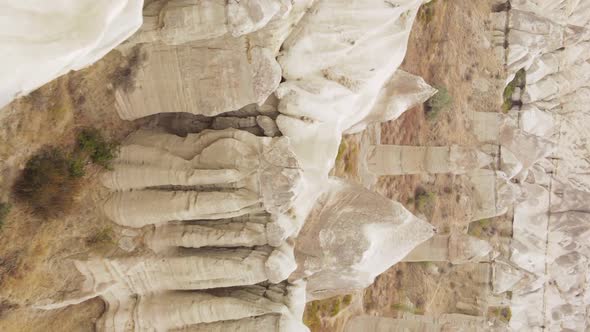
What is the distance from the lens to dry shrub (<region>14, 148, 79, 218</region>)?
505cm

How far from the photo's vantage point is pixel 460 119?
10.7 meters

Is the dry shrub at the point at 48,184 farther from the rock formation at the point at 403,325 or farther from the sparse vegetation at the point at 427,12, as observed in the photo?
the sparse vegetation at the point at 427,12

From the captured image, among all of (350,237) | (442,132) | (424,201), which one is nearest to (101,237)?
(350,237)

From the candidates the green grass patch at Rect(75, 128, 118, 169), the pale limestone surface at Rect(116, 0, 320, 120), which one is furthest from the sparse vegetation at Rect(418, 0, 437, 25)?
the green grass patch at Rect(75, 128, 118, 169)

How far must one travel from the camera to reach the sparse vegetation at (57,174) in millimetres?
5059

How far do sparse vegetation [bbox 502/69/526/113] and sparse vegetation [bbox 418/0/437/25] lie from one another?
105 inches

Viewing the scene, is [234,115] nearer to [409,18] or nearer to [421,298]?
[409,18]

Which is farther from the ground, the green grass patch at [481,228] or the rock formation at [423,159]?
the rock formation at [423,159]

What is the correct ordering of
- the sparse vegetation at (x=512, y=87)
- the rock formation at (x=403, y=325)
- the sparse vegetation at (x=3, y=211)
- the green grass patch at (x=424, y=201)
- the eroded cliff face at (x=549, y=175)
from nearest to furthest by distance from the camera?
the sparse vegetation at (x=3, y=211) → the rock formation at (x=403, y=325) → the green grass patch at (x=424, y=201) → the eroded cliff face at (x=549, y=175) → the sparse vegetation at (x=512, y=87)

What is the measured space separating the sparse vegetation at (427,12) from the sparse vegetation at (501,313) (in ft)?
17.0

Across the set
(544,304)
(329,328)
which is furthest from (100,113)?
(544,304)

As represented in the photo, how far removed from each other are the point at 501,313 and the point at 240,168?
297 inches

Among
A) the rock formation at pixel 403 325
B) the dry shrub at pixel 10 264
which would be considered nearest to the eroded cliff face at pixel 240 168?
the dry shrub at pixel 10 264

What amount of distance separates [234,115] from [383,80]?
1734 mm
